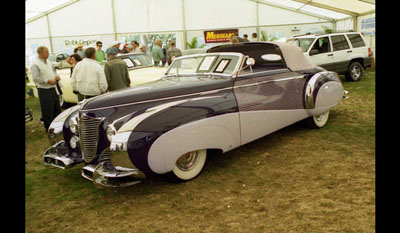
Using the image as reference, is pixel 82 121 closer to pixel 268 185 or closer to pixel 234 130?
pixel 234 130

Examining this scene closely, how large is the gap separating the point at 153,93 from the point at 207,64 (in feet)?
4.36

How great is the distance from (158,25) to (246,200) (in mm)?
18144

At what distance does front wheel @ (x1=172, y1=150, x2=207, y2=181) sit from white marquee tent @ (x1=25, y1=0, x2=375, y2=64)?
16.0 metres

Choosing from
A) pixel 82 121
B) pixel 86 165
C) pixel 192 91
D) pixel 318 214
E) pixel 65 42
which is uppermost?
pixel 65 42

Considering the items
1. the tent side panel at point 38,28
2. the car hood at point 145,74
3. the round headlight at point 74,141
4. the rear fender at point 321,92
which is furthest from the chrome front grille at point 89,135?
the tent side panel at point 38,28

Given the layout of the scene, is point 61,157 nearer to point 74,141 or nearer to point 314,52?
point 74,141

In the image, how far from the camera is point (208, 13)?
789 inches

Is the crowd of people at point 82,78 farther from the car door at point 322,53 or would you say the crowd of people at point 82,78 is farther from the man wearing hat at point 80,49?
the car door at point 322,53

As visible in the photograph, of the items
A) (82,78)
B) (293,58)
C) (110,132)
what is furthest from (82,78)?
(293,58)

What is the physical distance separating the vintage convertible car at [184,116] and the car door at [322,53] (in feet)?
18.6

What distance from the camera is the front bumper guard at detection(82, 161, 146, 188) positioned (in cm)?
349

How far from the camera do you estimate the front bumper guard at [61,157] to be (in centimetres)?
407

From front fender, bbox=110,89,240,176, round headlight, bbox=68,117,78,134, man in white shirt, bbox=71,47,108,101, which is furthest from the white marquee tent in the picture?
round headlight, bbox=68,117,78,134

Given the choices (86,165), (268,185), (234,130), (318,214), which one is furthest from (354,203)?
(86,165)
